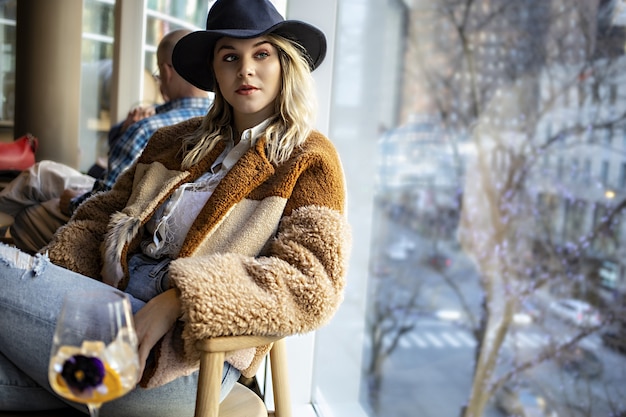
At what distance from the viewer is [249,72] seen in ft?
4.59

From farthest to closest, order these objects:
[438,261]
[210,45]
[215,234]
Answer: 1. [438,261]
2. [210,45]
3. [215,234]

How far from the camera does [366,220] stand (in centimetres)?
301

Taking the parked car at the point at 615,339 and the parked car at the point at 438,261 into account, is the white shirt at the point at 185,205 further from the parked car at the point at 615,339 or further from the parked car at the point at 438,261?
the parked car at the point at 438,261

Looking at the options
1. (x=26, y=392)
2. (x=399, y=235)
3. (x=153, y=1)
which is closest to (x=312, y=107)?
(x=26, y=392)

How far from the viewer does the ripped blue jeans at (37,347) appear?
47.2 inches

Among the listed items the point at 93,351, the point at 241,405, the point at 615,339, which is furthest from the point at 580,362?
the point at 93,351

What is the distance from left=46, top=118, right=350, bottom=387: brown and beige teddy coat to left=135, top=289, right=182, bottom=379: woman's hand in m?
0.03

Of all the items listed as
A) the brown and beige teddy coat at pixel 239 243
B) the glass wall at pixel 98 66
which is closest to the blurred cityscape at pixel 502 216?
the brown and beige teddy coat at pixel 239 243

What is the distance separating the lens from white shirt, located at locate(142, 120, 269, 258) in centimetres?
141

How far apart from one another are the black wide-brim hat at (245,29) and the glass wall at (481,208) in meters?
0.55

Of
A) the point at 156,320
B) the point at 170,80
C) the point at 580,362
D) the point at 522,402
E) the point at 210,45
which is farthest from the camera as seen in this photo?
the point at 522,402

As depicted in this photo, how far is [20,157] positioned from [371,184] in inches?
83.0

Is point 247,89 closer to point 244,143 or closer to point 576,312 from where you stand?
point 244,143

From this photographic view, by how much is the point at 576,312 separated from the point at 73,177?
7.60ft
